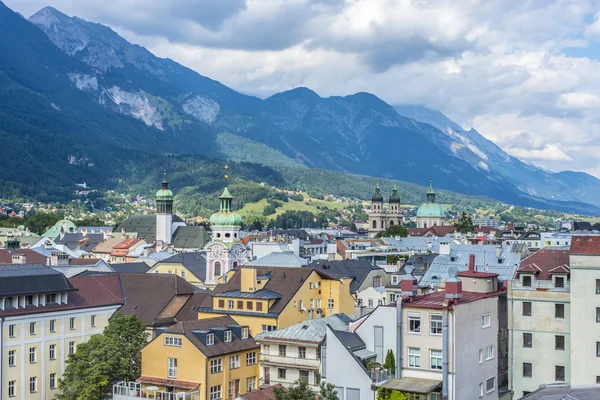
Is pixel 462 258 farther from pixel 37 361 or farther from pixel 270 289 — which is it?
pixel 37 361

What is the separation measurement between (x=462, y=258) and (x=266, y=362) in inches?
1149

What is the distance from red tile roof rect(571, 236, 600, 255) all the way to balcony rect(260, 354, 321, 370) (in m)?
21.2

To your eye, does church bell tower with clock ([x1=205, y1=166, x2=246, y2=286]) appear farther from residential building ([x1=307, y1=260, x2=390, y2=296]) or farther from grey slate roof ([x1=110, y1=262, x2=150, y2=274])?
residential building ([x1=307, y1=260, x2=390, y2=296])

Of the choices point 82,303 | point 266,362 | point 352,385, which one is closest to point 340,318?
point 266,362

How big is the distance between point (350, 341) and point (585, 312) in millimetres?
16781

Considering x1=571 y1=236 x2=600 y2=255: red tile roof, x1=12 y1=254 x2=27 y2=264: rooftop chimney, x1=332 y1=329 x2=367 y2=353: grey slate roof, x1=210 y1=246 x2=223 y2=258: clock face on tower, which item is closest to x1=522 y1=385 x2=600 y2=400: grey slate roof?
x1=571 y1=236 x2=600 y2=255: red tile roof

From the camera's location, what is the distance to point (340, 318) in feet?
224

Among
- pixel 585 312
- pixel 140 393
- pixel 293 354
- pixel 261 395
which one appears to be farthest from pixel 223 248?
pixel 585 312

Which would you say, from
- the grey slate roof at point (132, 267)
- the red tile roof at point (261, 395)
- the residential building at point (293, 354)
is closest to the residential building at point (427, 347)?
the residential building at point (293, 354)

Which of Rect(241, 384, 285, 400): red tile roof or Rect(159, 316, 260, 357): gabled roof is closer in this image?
Rect(241, 384, 285, 400): red tile roof

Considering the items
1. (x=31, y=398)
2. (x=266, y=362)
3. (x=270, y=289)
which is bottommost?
(x=31, y=398)

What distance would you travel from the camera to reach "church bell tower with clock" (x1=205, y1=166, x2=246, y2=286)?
125250 mm

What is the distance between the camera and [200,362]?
60438 mm

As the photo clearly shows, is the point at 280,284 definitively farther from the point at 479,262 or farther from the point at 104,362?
the point at 479,262
